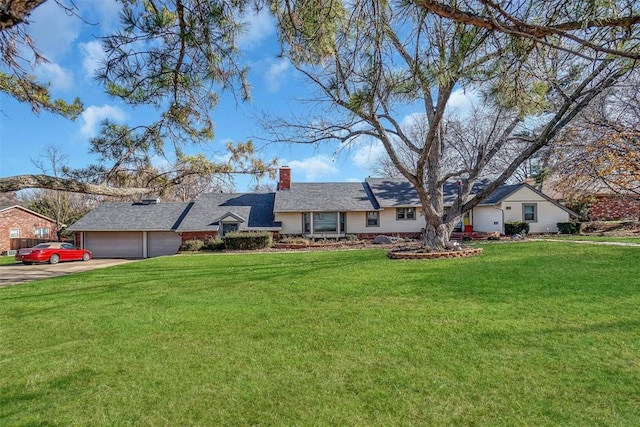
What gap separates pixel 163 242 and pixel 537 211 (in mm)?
25299

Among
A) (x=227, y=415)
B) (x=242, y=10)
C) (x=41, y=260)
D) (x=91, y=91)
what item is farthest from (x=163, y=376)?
(x=41, y=260)

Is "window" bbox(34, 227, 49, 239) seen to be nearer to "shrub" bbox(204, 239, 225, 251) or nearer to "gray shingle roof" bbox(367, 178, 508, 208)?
"shrub" bbox(204, 239, 225, 251)

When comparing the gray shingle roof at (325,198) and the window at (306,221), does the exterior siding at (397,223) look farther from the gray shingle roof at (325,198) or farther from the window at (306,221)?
the window at (306,221)

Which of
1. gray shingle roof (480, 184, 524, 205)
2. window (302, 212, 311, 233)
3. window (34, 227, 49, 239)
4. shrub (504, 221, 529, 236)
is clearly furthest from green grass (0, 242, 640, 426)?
window (34, 227, 49, 239)

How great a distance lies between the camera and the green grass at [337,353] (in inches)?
119

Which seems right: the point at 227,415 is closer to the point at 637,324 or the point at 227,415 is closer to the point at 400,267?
the point at 637,324

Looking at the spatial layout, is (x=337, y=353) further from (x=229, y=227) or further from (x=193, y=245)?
(x=229, y=227)

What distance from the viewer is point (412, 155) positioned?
30875 millimetres

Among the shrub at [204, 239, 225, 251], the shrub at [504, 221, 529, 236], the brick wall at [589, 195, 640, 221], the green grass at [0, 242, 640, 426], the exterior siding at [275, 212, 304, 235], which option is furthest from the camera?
the brick wall at [589, 195, 640, 221]

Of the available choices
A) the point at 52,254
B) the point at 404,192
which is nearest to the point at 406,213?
the point at 404,192

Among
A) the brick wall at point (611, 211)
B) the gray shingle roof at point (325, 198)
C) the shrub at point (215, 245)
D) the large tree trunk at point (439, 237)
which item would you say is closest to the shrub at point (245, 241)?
the shrub at point (215, 245)

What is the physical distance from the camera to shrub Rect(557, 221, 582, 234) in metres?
21.4

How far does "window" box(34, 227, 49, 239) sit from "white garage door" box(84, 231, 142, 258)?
1092cm

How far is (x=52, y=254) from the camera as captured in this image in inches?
789
